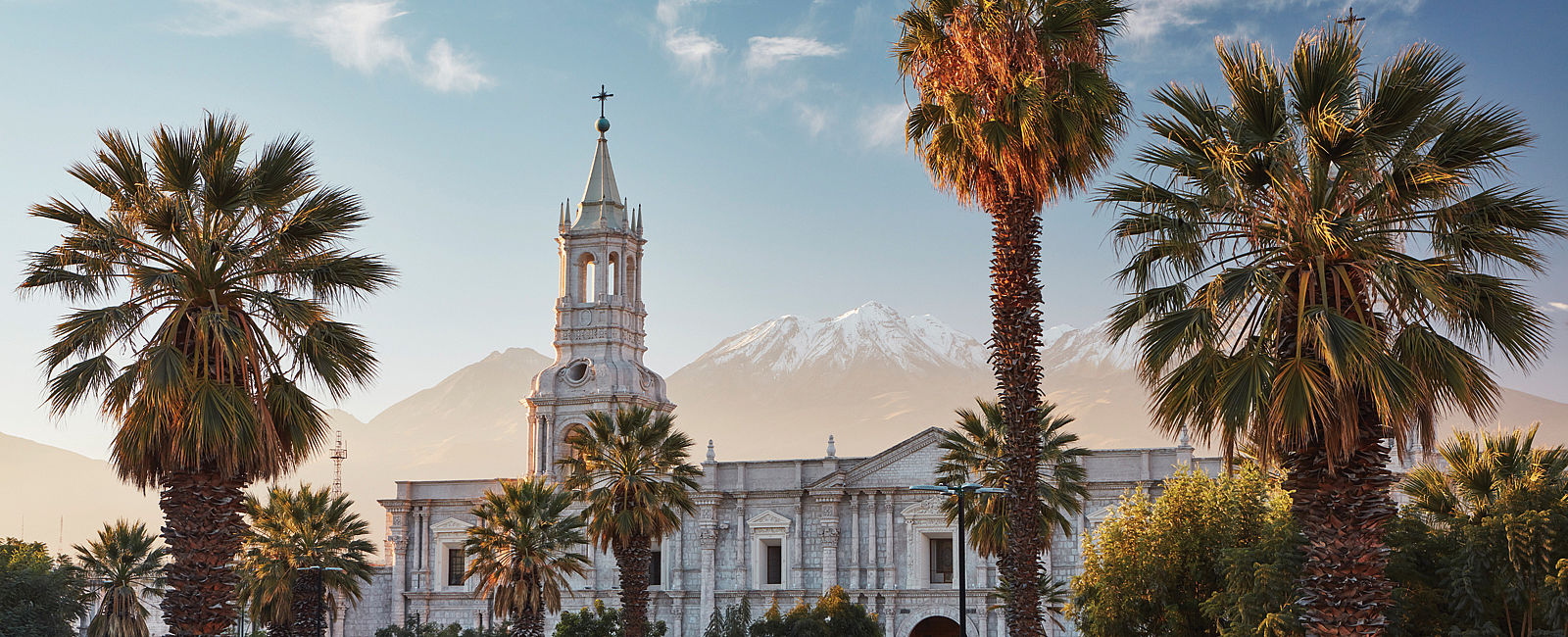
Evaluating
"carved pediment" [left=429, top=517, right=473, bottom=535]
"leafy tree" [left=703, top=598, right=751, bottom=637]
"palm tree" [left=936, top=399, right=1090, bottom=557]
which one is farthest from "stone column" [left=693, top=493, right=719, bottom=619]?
"palm tree" [left=936, top=399, right=1090, bottom=557]

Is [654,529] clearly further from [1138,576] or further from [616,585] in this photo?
[616,585]

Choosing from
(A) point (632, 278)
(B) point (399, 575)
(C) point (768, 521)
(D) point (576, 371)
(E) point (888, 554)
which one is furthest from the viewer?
(A) point (632, 278)

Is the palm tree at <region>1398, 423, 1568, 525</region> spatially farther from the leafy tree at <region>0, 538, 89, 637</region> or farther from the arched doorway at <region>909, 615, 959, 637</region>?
the arched doorway at <region>909, 615, 959, 637</region>

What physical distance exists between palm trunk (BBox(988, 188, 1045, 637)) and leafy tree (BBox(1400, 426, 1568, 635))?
5.76 metres

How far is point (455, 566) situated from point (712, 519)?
11.5 meters

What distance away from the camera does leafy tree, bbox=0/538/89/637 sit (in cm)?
3353

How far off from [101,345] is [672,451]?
21701mm

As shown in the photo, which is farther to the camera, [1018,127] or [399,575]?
[399,575]

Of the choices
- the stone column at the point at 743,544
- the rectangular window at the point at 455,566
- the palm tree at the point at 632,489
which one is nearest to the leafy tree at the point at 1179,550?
the palm tree at the point at 632,489

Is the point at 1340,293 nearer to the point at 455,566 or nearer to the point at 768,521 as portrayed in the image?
the point at 768,521

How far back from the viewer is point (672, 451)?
38938mm

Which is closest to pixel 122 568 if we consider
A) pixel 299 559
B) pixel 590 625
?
pixel 299 559

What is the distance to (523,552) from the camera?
122 ft

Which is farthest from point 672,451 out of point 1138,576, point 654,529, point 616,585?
point 616,585
